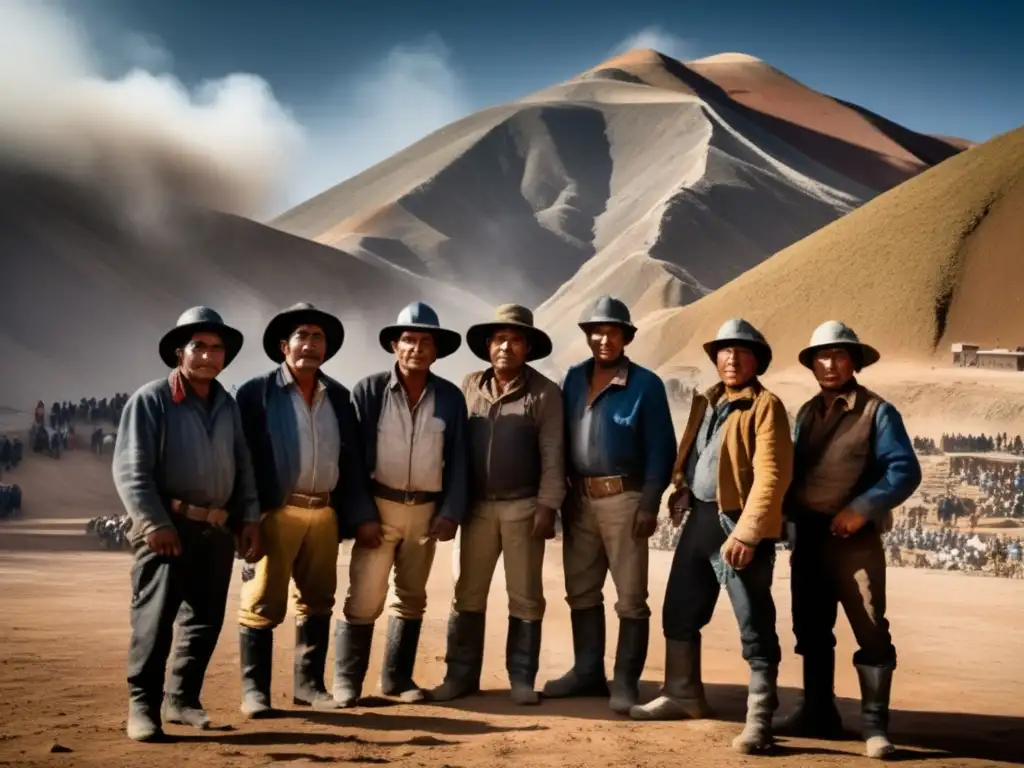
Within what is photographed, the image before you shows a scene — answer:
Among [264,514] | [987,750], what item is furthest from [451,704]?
[987,750]

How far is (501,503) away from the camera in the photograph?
6598 millimetres

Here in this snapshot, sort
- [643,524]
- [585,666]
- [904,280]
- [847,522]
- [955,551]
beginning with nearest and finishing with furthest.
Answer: [847,522] < [643,524] < [585,666] < [955,551] < [904,280]

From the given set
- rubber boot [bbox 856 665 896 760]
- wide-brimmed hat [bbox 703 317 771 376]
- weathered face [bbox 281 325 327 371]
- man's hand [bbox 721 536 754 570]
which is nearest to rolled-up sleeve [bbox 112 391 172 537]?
weathered face [bbox 281 325 327 371]

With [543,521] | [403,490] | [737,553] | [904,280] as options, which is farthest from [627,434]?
[904,280]

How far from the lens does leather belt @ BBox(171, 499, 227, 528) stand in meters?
5.68

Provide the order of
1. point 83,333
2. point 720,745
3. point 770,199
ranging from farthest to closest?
point 770,199
point 83,333
point 720,745

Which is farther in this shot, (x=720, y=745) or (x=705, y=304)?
(x=705, y=304)

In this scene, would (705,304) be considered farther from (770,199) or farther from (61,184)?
(770,199)

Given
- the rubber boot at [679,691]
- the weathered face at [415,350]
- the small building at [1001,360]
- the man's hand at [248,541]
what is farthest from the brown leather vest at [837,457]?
the small building at [1001,360]

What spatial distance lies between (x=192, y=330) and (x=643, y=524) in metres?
2.70

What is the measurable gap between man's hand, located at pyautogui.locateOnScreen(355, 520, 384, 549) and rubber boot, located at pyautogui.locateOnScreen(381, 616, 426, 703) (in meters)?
0.50

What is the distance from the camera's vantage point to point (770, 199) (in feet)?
285

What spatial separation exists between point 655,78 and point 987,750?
467 feet

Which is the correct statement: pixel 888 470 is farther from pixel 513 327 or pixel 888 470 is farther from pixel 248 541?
pixel 248 541
